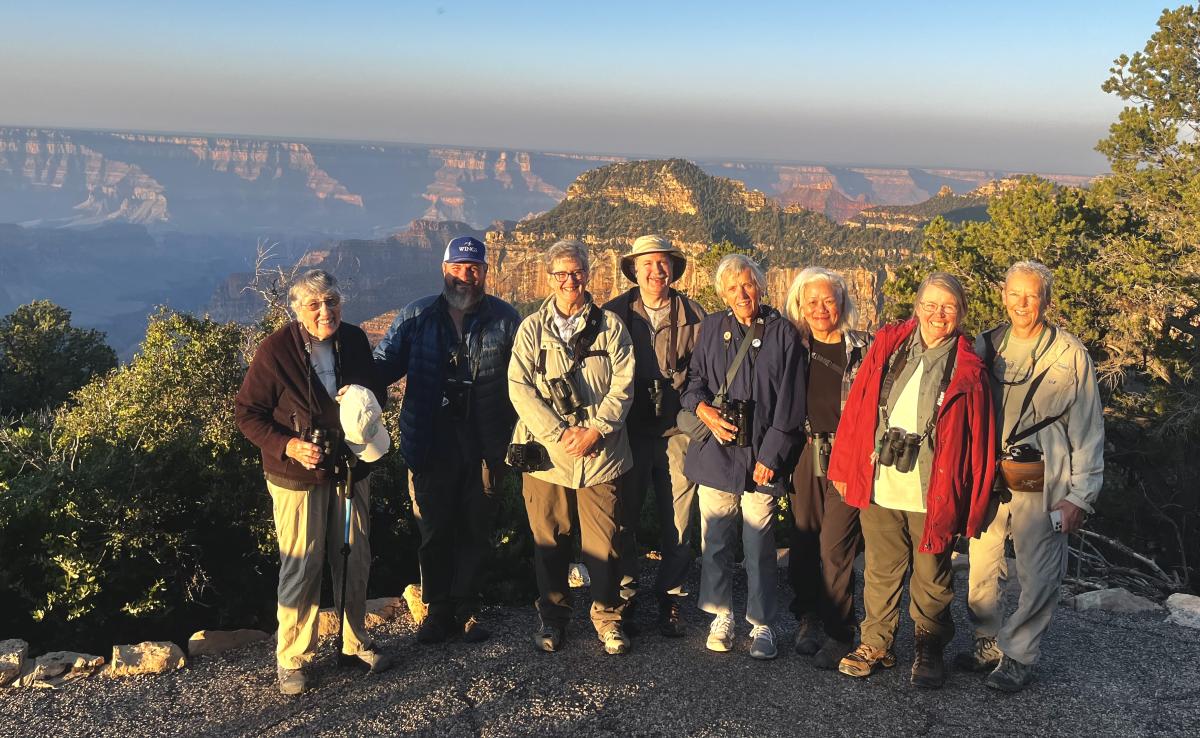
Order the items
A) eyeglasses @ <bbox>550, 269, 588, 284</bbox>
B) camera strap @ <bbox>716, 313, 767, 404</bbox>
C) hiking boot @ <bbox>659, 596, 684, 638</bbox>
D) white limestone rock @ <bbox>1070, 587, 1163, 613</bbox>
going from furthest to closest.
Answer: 1. white limestone rock @ <bbox>1070, 587, 1163, 613</bbox>
2. hiking boot @ <bbox>659, 596, 684, 638</bbox>
3. camera strap @ <bbox>716, 313, 767, 404</bbox>
4. eyeglasses @ <bbox>550, 269, 588, 284</bbox>

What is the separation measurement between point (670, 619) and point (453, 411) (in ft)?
6.23

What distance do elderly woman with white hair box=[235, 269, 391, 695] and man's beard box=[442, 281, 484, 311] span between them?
0.61 metres

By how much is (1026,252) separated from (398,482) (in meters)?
15.5

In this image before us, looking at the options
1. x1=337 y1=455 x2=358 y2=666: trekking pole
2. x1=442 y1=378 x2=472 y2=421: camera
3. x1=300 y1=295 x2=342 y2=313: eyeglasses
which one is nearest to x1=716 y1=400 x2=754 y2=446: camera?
x1=442 y1=378 x2=472 y2=421: camera

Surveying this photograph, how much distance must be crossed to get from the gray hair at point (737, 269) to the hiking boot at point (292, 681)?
3085 mm

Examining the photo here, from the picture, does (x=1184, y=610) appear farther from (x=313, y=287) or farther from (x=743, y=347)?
(x=313, y=287)

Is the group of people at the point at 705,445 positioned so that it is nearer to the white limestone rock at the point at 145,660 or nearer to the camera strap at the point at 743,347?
the camera strap at the point at 743,347

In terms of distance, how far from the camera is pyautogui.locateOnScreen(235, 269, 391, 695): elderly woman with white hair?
410cm

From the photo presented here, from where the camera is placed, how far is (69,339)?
29.2 metres

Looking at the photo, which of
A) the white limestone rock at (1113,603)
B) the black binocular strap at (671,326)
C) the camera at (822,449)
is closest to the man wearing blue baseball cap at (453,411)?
the black binocular strap at (671,326)

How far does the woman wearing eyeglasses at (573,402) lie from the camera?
4.42 meters

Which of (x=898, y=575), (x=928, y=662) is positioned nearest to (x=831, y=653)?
(x=928, y=662)

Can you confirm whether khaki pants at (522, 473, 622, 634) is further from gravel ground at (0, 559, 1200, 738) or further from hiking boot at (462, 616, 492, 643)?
hiking boot at (462, 616, 492, 643)

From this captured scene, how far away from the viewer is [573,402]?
14.5 feet
